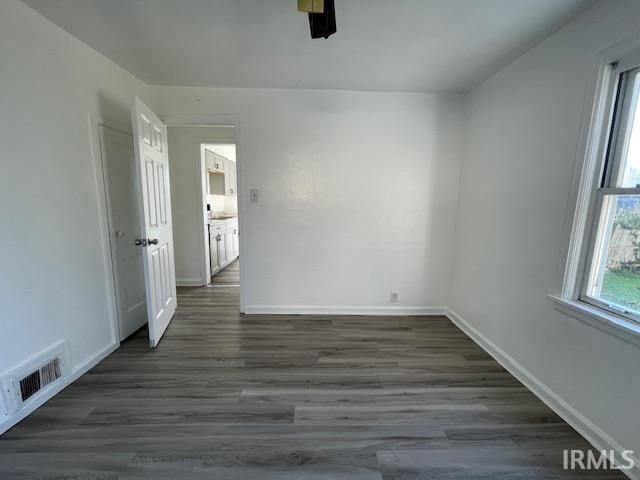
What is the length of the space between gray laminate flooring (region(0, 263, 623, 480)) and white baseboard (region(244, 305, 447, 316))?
0.57 metres

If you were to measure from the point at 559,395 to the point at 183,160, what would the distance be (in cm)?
462

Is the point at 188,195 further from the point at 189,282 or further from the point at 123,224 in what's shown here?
the point at 123,224

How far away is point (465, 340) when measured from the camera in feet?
8.54

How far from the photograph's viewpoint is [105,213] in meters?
2.20

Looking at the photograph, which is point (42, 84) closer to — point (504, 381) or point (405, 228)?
point (405, 228)

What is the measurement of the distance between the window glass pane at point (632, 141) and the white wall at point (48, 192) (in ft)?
11.2

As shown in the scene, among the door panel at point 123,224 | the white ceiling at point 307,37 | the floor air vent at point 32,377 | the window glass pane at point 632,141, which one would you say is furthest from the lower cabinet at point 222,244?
the window glass pane at point 632,141

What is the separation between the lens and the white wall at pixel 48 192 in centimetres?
150

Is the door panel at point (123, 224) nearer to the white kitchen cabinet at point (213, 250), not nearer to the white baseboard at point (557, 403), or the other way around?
the white kitchen cabinet at point (213, 250)

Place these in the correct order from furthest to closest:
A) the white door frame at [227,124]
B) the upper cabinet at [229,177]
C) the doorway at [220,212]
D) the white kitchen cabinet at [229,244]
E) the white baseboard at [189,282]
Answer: the upper cabinet at [229,177] → the white kitchen cabinet at [229,244] → the doorway at [220,212] → the white baseboard at [189,282] → the white door frame at [227,124]

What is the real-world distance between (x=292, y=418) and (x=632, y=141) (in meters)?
2.47

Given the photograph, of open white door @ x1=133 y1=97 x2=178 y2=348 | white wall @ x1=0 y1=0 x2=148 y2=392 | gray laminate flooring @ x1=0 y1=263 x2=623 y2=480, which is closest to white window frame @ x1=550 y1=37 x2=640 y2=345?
gray laminate flooring @ x1=0 y1=263 x2=623 y2=480

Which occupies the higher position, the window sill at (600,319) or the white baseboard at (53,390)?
the window sill at (600,319)

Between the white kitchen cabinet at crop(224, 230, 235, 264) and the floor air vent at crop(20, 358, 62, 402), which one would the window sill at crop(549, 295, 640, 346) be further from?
the white kitchen cabinet at crop(224, 230, 235, 264)
